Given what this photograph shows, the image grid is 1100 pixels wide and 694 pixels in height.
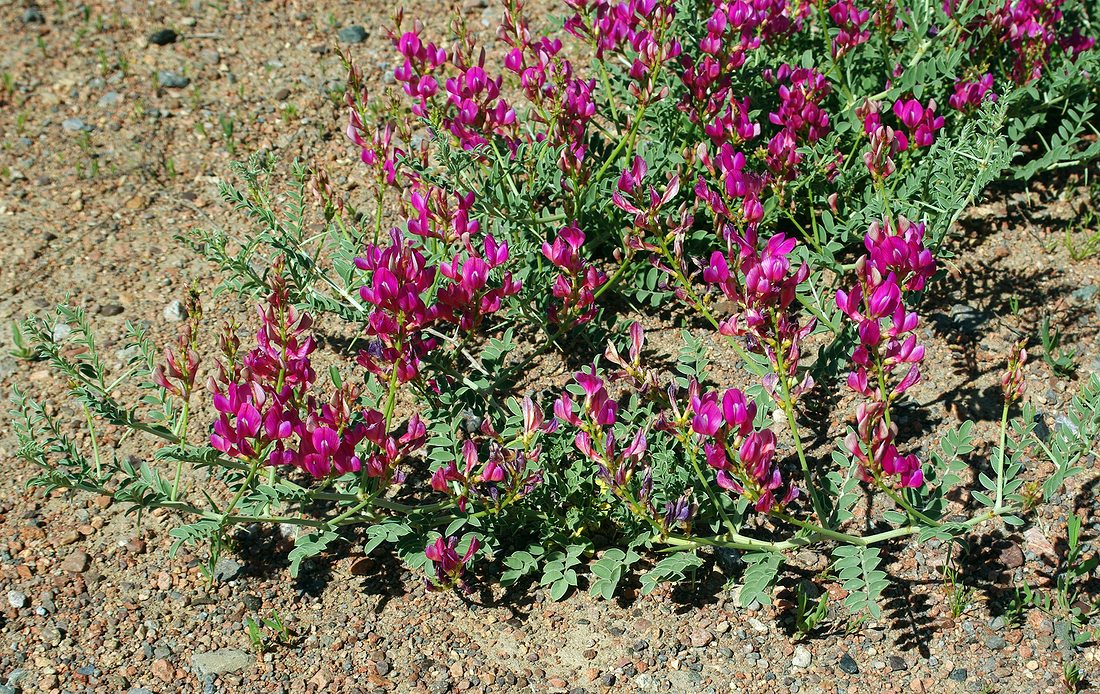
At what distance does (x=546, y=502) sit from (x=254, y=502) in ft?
2.74

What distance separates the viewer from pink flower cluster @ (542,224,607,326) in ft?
11.0

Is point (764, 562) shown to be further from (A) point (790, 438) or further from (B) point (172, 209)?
(B) point (172, 209)

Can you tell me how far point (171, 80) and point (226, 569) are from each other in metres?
3.00

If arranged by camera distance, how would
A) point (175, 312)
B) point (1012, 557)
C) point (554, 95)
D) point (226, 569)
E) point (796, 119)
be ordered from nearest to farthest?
point (1012, 557) → point (226, 569) → point (554, 95) → point (796, 119) → point (175, 312)

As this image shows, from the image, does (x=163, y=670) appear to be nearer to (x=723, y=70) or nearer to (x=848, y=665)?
(x=848, y=665)

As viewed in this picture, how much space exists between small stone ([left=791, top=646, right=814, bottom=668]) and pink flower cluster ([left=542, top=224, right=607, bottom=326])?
1.22 m

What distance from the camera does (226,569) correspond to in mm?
3342

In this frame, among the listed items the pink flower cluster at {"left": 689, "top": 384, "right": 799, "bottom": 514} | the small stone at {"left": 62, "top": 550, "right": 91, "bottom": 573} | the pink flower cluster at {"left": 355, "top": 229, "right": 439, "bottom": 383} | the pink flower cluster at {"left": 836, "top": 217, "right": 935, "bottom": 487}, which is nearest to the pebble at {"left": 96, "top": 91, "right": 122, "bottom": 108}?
the small stone at {"left": 62, "top": 550, "right": 91, "bottom": 573}

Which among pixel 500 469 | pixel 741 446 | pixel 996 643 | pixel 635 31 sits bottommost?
pixel 996 643

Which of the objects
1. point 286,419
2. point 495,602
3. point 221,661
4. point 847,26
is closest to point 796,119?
point 847,26

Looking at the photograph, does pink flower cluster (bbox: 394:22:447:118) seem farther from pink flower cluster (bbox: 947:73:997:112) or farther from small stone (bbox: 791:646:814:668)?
small stone (bbox: 791:646:814:668)

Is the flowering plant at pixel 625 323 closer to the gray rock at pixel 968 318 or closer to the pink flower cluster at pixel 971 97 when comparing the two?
the pink flower cluster at pixel 971 97

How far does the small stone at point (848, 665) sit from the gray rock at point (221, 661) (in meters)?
1.64

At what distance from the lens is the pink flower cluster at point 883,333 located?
2648mm
